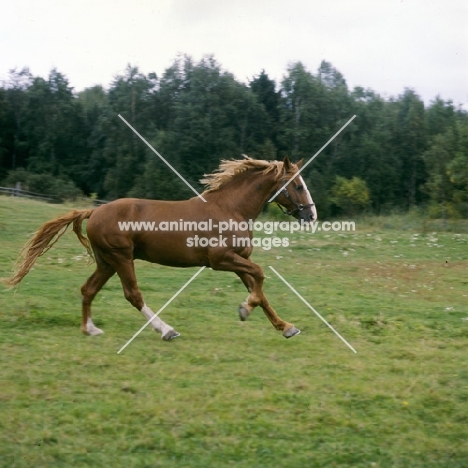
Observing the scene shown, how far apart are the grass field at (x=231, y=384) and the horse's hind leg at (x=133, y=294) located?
14 cm

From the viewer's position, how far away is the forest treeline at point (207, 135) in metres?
53.9

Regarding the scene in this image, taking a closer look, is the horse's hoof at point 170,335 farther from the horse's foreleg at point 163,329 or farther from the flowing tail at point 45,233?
the flowing tail at point 45,233

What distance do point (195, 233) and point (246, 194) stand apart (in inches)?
36.8

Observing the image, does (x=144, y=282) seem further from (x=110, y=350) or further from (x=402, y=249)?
(x=402, y=249)

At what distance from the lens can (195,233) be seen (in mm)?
8227

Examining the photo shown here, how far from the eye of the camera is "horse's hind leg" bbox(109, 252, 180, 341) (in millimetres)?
8164

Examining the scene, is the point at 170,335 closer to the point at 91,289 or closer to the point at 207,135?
the point at 91,289

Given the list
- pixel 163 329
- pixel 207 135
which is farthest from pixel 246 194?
pixel 207 135

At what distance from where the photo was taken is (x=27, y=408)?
5.65 m

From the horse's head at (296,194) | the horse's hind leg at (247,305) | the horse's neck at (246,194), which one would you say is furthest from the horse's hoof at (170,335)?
the horse's head at (296,194)

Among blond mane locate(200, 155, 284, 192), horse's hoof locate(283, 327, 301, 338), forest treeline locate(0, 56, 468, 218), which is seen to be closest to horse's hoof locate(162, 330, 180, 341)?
horse's hoof locate(283, 327, 301, 338)

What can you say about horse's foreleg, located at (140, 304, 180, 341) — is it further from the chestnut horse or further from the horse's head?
the horse's head

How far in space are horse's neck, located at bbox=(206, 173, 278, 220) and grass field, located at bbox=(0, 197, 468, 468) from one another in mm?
1654

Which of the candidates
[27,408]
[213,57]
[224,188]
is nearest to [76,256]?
[224,188]
